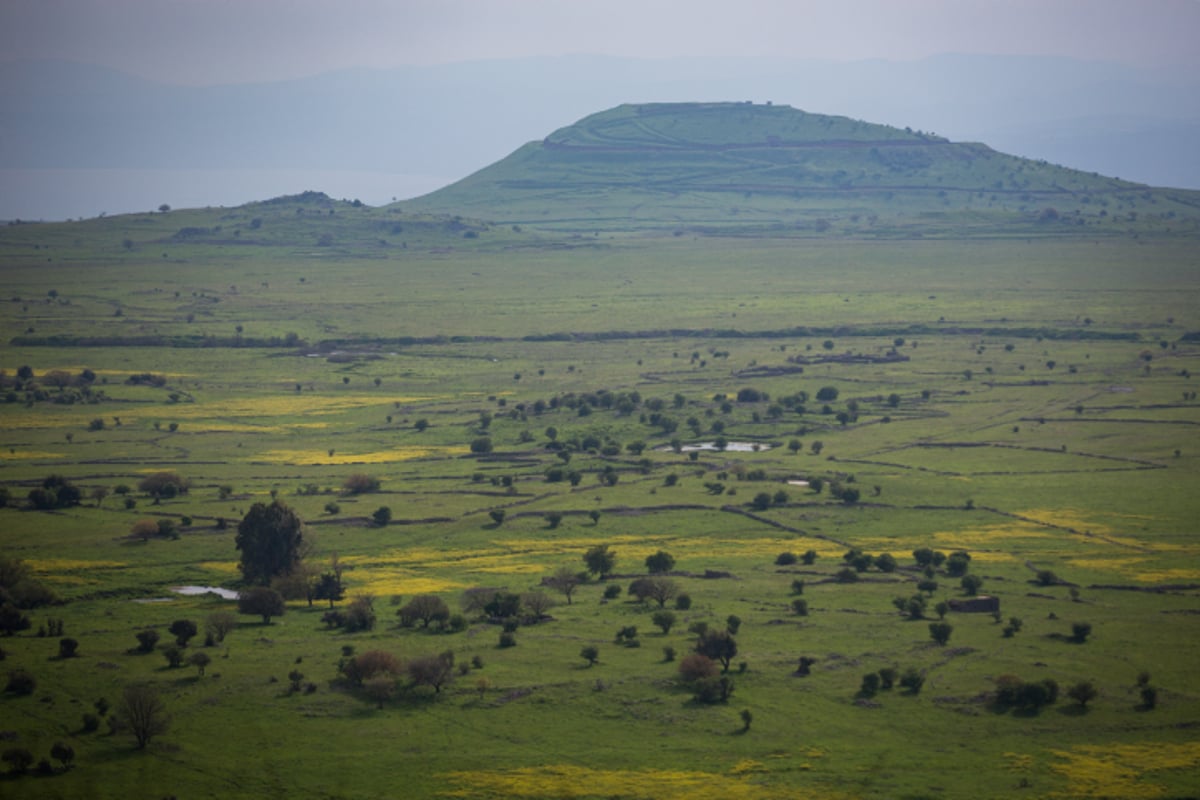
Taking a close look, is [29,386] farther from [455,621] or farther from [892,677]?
[892,677]

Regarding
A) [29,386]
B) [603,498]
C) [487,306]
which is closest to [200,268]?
[487,306]

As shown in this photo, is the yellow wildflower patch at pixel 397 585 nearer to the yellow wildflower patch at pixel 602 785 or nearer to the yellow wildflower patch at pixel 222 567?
the yellow wildflower patch at pixel 222 567

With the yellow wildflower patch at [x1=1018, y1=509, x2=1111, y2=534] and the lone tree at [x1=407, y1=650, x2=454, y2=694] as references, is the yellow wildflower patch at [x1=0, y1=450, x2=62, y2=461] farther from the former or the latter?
the yellow wildflower patch at [x1=1018, y1=509, x2=1111, y2=534]

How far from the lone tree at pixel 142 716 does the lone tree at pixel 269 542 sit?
1828cm

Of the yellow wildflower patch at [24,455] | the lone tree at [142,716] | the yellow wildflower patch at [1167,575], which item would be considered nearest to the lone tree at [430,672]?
the lone tree at [142,716]

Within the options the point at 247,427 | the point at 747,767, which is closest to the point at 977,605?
the point at 747,767

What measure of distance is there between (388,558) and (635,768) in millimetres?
28738

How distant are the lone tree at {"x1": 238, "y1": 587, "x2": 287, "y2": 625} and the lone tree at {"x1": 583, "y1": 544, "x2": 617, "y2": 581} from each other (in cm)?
1415

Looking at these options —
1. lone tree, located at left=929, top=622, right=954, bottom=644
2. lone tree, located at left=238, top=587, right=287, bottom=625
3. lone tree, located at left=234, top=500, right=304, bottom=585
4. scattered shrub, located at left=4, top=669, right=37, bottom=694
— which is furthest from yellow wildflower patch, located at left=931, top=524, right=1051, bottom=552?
scattered shrub, located at left=4, top=669, right=37, bottom=694

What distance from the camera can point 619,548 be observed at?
2800 inches

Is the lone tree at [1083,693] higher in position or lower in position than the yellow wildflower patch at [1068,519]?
lower

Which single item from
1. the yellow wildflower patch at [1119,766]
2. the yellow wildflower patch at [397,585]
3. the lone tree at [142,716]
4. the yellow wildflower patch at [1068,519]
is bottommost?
the yellow wildflower patch at [1119,766]

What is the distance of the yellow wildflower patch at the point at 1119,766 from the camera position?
41.2 metres

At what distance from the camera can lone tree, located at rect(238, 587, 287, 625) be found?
58156 mm
